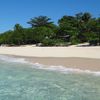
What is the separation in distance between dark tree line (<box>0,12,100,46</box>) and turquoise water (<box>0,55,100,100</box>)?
22.7 m

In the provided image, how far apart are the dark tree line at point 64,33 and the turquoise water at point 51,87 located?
74.4 ft

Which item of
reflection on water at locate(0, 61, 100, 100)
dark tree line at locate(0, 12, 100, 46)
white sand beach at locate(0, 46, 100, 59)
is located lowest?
reflection on water at locate(0, 61, 100, 100)

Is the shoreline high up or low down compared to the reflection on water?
up

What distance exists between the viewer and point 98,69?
14.5 metres

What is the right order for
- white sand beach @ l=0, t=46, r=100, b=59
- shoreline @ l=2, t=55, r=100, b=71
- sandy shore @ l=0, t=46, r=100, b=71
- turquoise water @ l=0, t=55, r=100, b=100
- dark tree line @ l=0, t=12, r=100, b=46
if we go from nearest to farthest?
1. turquoise water @ l=0, t=55, r=100, b=100
2. shoreline @ l=2, t=55, r=100, b=71
3. sandy shore @ l=0, t=46, r=100, b=71
4. white sand beach @ l=0, t=46, r=100, b=59
5. dark tree line @ l=0, t=12, r=100, b=46

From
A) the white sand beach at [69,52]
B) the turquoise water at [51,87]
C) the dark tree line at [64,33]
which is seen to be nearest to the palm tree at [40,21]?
the dark tree line at [64,33]

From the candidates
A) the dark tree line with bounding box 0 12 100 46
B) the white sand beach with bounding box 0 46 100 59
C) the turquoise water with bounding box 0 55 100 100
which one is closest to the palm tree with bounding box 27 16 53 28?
the dark tree line with bounding box 0 12 100 46

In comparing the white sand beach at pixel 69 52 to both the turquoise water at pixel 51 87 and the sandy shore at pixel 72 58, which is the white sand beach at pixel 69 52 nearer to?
the sandy shore at pixel 72 58

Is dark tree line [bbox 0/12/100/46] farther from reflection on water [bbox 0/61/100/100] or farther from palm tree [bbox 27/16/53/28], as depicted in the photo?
reflection on water [bbox 0/61/100/100]

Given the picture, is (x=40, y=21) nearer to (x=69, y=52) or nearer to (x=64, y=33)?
(x=64, y=33)

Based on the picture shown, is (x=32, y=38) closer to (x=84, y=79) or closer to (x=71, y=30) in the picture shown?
(x=71, y=30)

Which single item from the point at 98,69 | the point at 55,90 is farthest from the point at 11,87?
the point at 98,69

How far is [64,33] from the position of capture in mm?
44188

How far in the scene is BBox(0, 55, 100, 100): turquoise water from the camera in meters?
8.91
